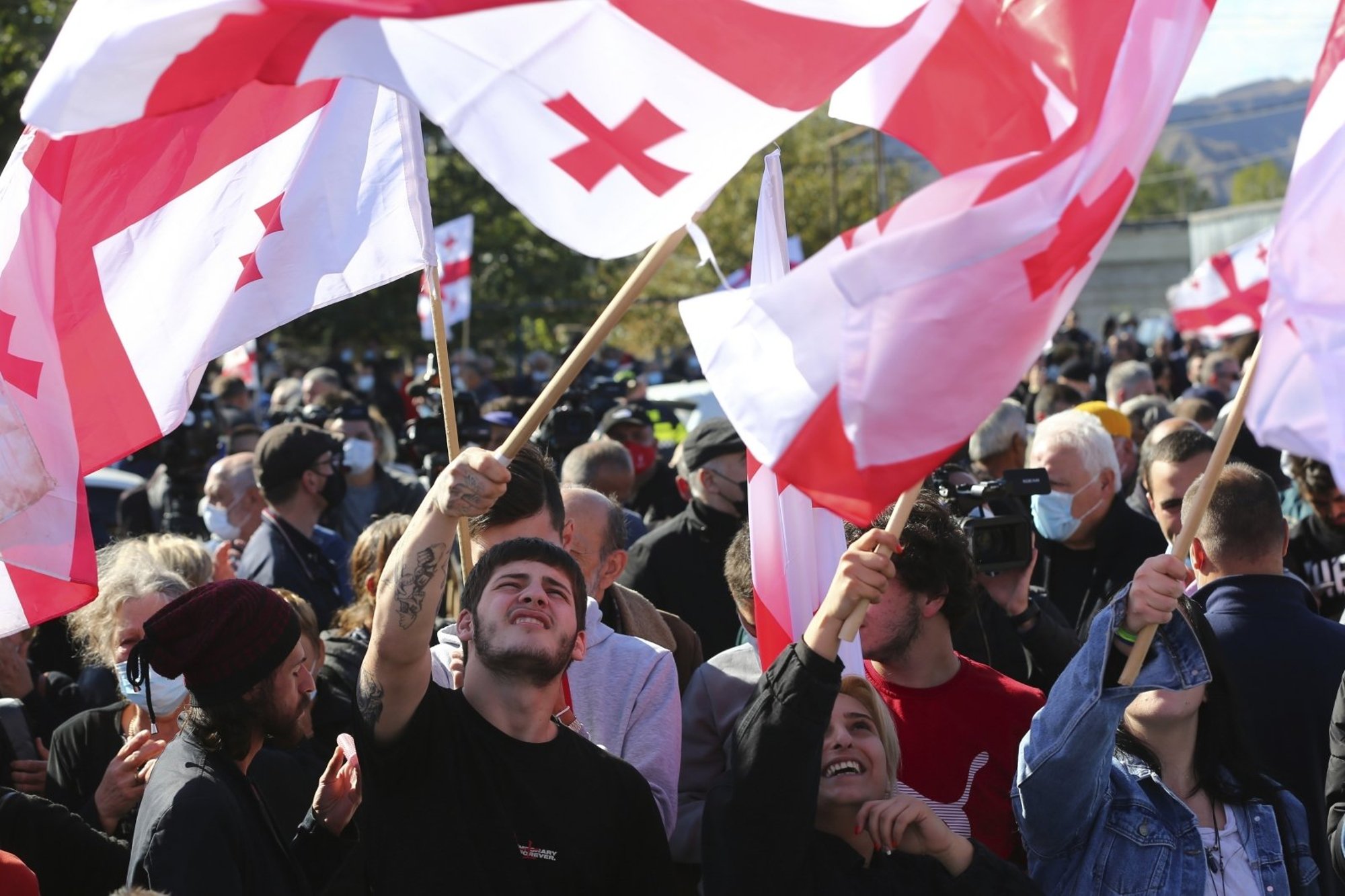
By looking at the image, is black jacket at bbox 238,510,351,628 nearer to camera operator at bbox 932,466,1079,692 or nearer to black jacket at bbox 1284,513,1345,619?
camera operator at bbox 932,466,1079,692

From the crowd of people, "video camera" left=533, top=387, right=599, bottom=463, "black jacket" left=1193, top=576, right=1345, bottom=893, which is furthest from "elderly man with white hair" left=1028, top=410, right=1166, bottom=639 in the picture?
"video camera" left=533, top=387, right=599, bottom=463

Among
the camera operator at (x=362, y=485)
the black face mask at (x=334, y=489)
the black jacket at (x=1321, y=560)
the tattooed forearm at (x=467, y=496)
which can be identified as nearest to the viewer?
the tattooed forearm at (x=467, y=496)

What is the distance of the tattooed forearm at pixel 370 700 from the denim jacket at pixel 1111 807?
1310 millimetres

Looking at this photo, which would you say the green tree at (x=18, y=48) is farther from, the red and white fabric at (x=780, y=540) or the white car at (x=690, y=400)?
the red and white fabric at (x=780, y=540)

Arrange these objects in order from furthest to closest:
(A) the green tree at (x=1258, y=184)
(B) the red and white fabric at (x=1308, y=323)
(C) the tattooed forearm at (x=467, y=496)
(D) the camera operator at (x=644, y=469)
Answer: (A) the green tree at (x=1258, y=184)
(D) the camera operator at (x=644, y=469)
(C) the tattooed forearm at (x=467, y=496)
(B) the red and white fabric at (x=1308, y=323)

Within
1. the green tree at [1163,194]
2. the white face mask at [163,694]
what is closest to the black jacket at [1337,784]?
the white face mask at [163,694]

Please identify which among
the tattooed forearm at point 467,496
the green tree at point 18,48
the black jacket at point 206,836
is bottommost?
the black jacket at point 206,836

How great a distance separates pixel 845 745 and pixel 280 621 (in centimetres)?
136

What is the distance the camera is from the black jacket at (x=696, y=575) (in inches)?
243

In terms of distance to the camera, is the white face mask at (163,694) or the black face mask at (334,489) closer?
the white face mask at (163,694)

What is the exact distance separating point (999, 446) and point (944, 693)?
3.62m

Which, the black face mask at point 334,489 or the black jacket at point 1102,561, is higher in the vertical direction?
the black face mask at point 334,489

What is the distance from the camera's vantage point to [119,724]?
456cm

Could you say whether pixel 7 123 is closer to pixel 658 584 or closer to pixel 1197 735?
pixel 658 584
